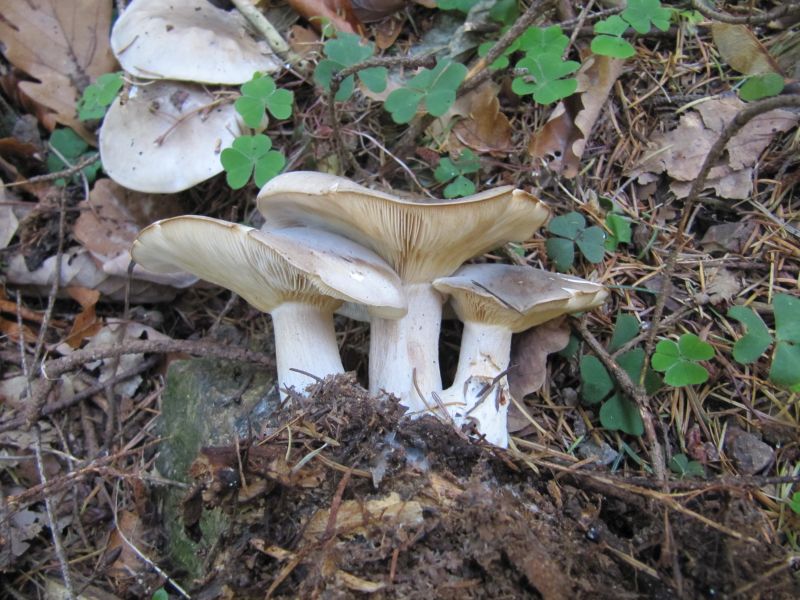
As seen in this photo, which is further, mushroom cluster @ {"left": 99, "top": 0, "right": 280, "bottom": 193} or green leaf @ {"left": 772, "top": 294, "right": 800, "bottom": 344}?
mushroom cluster @ {"left": 99, "top": 0, "right": 280, "bottom": 193}

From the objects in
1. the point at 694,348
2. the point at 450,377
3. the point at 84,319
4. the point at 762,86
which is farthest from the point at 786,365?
the point at 84,319

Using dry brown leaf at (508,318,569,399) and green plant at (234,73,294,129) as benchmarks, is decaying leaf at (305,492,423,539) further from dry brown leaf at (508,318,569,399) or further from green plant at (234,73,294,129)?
green plant at (234,73,294,129)

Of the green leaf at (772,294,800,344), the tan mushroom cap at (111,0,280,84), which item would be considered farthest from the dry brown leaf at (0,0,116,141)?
the green leaf at (772,294,800,344)

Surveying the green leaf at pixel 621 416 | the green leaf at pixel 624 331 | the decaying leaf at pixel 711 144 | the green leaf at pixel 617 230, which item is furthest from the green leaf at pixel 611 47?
the green leaf at pixel 621 416

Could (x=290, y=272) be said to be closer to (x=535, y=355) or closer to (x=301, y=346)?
(x=301, y=346)

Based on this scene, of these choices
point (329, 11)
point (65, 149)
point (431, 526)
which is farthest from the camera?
point (65, 149)

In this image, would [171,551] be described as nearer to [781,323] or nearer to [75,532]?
[75,532]
